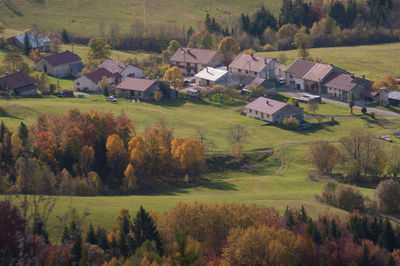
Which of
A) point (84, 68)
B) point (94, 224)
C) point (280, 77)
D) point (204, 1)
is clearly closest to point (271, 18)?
point (204, 1)

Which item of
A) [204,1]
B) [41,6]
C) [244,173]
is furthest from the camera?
[204,1]

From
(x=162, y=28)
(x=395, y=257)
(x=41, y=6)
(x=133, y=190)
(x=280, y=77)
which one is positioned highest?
(x=41, y=6)

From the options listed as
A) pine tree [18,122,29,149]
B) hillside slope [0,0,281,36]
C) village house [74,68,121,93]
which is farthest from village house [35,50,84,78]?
pine tree [18,122,29,149]

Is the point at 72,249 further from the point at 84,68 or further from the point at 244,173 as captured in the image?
the point at 84,68

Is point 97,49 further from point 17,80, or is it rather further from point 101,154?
point 101,154

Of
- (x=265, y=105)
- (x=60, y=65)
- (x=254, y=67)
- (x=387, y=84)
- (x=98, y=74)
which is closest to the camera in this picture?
(x=265, y=105)

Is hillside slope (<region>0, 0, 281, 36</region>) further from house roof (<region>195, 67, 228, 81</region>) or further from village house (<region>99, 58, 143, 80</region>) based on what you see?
house roof (<region>195, 67, 228, 81</region>)

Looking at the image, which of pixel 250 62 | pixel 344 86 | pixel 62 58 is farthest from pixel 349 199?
pixel 62 58
